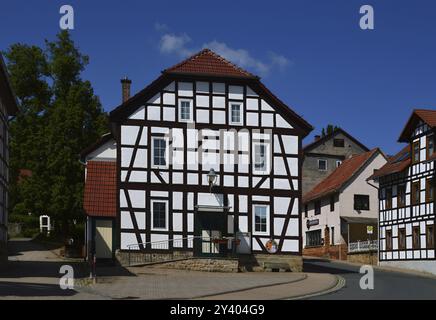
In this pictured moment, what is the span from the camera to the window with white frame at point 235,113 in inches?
1542

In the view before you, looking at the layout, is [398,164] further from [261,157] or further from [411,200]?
[261,157]

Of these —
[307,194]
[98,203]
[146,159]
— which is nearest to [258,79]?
[146,159]

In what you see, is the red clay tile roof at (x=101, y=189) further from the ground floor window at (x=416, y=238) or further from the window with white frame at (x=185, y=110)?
the ground floor window at (x=416, y=238)

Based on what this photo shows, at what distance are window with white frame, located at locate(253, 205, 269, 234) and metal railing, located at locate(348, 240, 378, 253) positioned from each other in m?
14.7

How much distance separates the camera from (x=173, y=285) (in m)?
28.2

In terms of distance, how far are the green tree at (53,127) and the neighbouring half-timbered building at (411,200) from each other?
20.0 metres

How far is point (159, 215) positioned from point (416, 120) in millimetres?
18212

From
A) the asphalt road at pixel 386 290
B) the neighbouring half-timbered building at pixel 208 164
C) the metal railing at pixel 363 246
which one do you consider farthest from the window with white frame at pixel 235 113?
the metal railing at pixel 363 246

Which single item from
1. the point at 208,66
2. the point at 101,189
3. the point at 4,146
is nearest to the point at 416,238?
the point at 208,66

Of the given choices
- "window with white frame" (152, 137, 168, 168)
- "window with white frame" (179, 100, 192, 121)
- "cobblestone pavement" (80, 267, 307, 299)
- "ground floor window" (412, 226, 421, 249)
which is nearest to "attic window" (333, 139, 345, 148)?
"ground floor window" (412, 226, 421, 249)

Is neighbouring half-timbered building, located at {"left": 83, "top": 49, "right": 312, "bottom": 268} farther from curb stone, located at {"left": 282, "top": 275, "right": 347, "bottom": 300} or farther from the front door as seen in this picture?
curb stone, located at {"left": 282, "top": 275, "right": 347, "bottom": 300}

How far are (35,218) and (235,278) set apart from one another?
32162 mm

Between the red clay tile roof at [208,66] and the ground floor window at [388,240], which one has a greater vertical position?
the red clay tile roof at [208,66]

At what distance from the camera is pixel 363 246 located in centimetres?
5200
